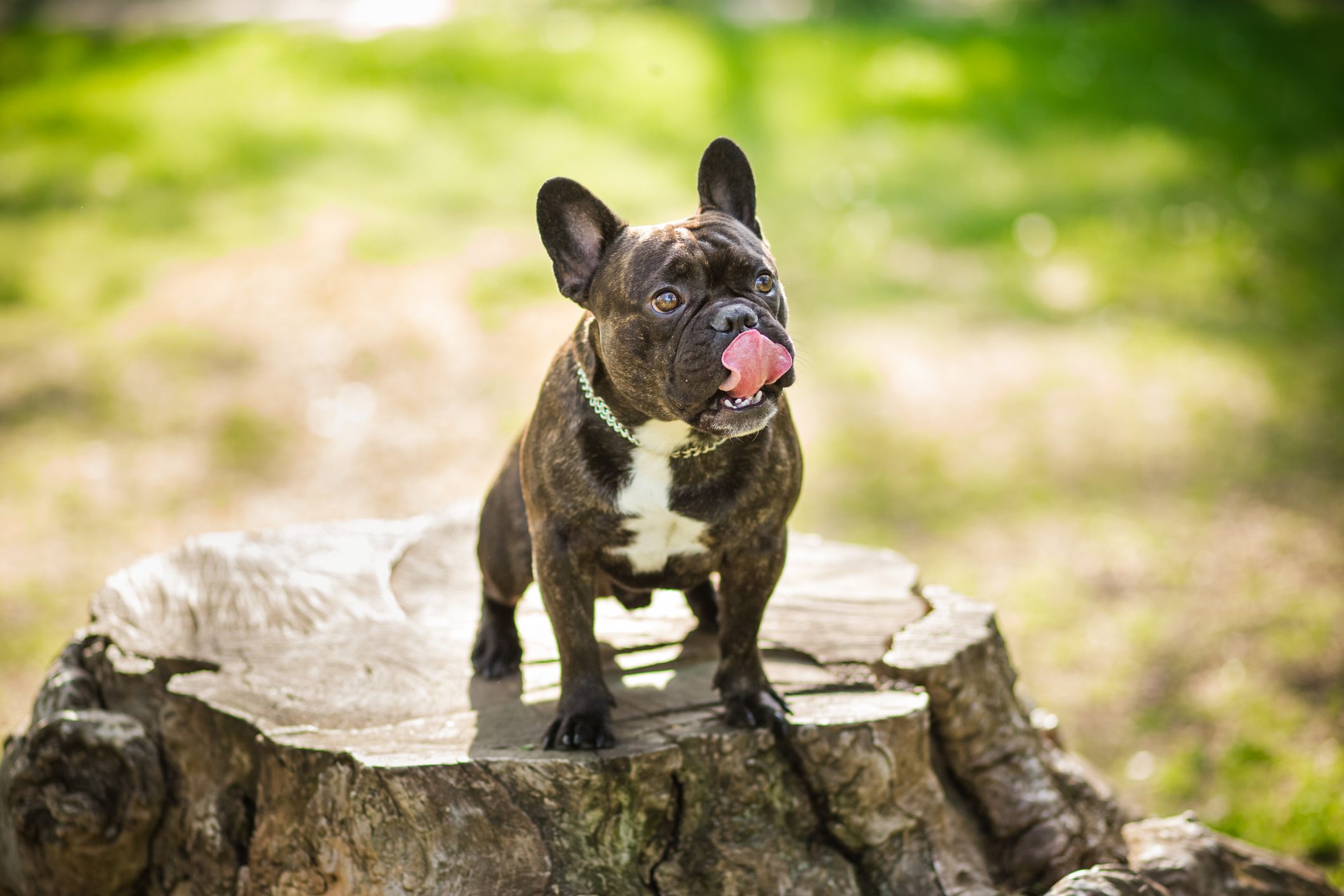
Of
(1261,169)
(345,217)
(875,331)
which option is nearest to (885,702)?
(875,331)

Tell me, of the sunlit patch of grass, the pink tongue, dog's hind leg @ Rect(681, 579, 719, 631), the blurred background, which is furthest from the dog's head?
the sunlit patch of grass

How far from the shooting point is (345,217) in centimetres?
1267

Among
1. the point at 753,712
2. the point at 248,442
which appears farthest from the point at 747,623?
the point at 248,442

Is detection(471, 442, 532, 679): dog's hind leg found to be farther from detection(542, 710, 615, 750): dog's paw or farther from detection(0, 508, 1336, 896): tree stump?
detection(542, 710, 615, 750): dog's paw

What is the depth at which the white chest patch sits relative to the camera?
3.62 meters

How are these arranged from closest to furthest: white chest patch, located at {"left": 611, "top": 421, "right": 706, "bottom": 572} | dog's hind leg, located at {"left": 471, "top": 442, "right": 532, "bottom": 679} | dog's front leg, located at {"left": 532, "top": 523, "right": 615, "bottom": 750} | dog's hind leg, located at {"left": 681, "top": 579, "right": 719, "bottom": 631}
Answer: white chest patch, located at {"left": 611, "top": 421, "right": 706, "bottom": 572}, dog's front leg, located at {"left": 532, "top": 523, "right": 615, "bottom": 750}, dog's hind leg, located at {"left": 471, "top": 442, "right": 532, "bottom": 679}, dog's hind leg, located at {"left": 681, "top": 579, "right": 719, "bottom": 631}

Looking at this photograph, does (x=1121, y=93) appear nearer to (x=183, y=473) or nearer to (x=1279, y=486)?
(x=1279, y=486)

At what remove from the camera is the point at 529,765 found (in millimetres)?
3623

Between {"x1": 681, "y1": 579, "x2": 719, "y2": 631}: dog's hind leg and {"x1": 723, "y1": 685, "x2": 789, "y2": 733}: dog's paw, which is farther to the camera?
{"x1": 681, "y1": 579, "x2": 719, "y2": 631}: dog's hind leg

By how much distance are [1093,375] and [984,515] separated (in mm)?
2392

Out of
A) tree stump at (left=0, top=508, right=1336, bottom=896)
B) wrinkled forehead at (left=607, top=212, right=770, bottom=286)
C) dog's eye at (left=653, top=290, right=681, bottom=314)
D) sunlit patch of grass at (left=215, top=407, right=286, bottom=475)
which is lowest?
tree stump at (left=0, top=508, right=1336, bottom=896)

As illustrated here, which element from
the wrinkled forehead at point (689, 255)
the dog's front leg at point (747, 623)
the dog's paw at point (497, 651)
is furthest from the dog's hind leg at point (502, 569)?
the wrinkled forehead at point (689, 255)

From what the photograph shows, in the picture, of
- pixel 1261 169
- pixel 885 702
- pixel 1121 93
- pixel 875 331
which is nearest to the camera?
pixel 885 702

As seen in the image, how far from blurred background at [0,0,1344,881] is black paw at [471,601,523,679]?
140 cm
